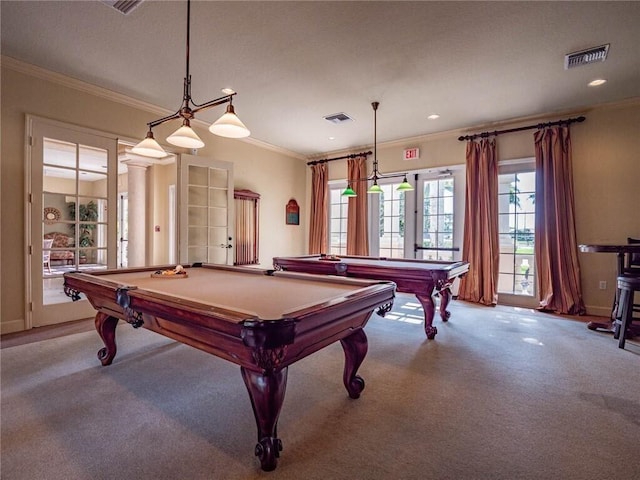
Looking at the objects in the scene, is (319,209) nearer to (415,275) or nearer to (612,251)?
(415,275)

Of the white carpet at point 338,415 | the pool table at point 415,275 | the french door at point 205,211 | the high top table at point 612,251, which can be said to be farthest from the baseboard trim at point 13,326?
the high top table at point 612,251

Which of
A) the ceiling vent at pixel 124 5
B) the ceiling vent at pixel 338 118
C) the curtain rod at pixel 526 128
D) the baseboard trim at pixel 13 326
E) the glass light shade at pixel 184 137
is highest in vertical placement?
the ceiling vent at pixel 338 118

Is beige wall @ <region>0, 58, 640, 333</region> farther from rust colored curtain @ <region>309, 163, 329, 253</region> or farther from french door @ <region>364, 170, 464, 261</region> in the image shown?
rust colored curtain @ <region>309, 163, 329, 253</region>

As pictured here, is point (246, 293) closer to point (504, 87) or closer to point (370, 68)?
point (370, 68)

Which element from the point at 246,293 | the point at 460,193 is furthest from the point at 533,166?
the point at 246,293

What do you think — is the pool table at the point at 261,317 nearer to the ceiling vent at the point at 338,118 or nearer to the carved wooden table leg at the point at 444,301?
the carved wooden table leg at the point at 444,301

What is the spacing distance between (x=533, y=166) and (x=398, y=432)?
445 cm

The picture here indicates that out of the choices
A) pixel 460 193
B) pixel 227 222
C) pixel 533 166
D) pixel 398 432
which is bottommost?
pixel 398 432

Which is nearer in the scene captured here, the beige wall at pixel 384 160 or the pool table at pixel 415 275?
the pool table at pixel 415 275

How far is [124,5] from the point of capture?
2.28m

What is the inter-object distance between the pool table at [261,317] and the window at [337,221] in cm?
404

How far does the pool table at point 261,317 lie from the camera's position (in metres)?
1.21

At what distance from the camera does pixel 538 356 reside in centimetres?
268

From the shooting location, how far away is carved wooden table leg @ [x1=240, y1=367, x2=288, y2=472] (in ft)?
4.31
